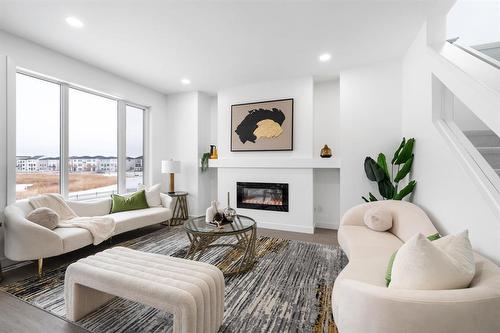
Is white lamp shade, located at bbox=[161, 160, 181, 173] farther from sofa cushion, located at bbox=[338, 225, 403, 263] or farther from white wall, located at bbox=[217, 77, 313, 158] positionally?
sofa cushion, located at bbox=[338, 225, 403, 263]

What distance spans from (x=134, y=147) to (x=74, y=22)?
2.50 metres

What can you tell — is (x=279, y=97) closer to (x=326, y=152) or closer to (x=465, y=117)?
(x=326, y=152)

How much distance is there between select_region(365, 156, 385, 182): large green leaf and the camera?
332cm

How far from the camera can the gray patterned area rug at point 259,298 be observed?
1.71 m

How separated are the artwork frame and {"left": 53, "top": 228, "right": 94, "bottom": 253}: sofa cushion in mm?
2796

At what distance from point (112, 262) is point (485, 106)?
Result: 9.13 ft

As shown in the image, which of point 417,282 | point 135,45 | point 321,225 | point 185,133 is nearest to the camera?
point 417,282

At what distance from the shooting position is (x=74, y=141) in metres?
3.64

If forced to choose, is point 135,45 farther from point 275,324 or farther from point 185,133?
point 275,324

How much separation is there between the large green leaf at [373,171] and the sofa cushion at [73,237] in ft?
12.8

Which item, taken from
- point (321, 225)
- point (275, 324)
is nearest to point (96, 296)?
point (275, 324)

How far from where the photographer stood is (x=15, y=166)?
9.27ft

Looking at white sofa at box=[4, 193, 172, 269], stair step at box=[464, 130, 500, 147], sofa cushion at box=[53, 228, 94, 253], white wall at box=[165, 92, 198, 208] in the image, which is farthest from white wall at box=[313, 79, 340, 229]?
white sofa at box=[4, 193, 172, 269]

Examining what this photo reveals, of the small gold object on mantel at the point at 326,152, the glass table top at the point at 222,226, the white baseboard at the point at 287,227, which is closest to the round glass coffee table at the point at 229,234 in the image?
the glass table top at the point at 222,226
